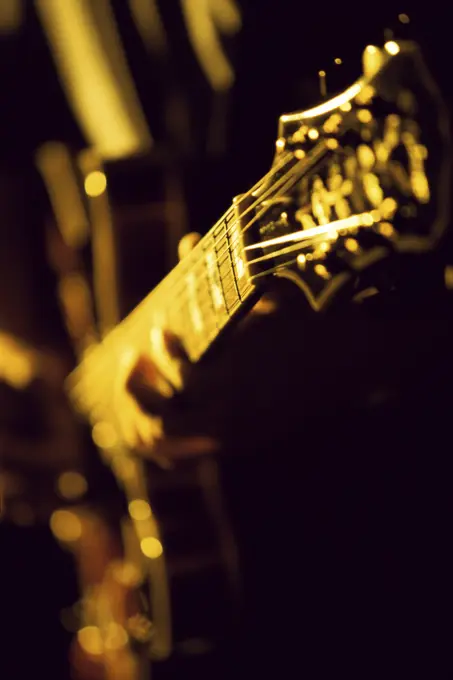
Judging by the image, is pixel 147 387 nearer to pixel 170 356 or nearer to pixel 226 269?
pixel 170 356

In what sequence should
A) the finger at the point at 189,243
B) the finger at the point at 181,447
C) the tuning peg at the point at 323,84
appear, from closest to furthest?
1. the tuning peg at the point at 323,84
2. the finger at the point at 189,243
3. the finger at the point at 181,447

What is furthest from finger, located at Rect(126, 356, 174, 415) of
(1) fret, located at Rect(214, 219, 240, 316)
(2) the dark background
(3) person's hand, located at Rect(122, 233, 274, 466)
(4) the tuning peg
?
(4) the tuning peg

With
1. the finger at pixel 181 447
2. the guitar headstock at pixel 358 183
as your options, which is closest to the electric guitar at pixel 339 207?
the guitar headstock at pixel 358 183

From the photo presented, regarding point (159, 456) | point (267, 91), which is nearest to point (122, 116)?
point (267, 91)

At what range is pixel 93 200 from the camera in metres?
1.16

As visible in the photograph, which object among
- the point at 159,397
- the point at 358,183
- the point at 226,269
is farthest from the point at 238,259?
the point at 159,397

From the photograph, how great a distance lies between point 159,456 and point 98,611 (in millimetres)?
465

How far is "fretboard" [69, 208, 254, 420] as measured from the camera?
0.64 meters

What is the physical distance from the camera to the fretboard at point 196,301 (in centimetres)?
64

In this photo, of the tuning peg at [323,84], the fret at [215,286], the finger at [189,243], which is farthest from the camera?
the finger at [189,243]

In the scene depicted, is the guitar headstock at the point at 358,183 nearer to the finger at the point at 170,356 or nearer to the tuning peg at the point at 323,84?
the tuning peg at the point at 323,84

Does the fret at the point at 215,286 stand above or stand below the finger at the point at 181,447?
above

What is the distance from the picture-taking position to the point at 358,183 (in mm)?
495

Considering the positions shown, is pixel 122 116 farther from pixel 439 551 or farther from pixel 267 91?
pixel 439 551
